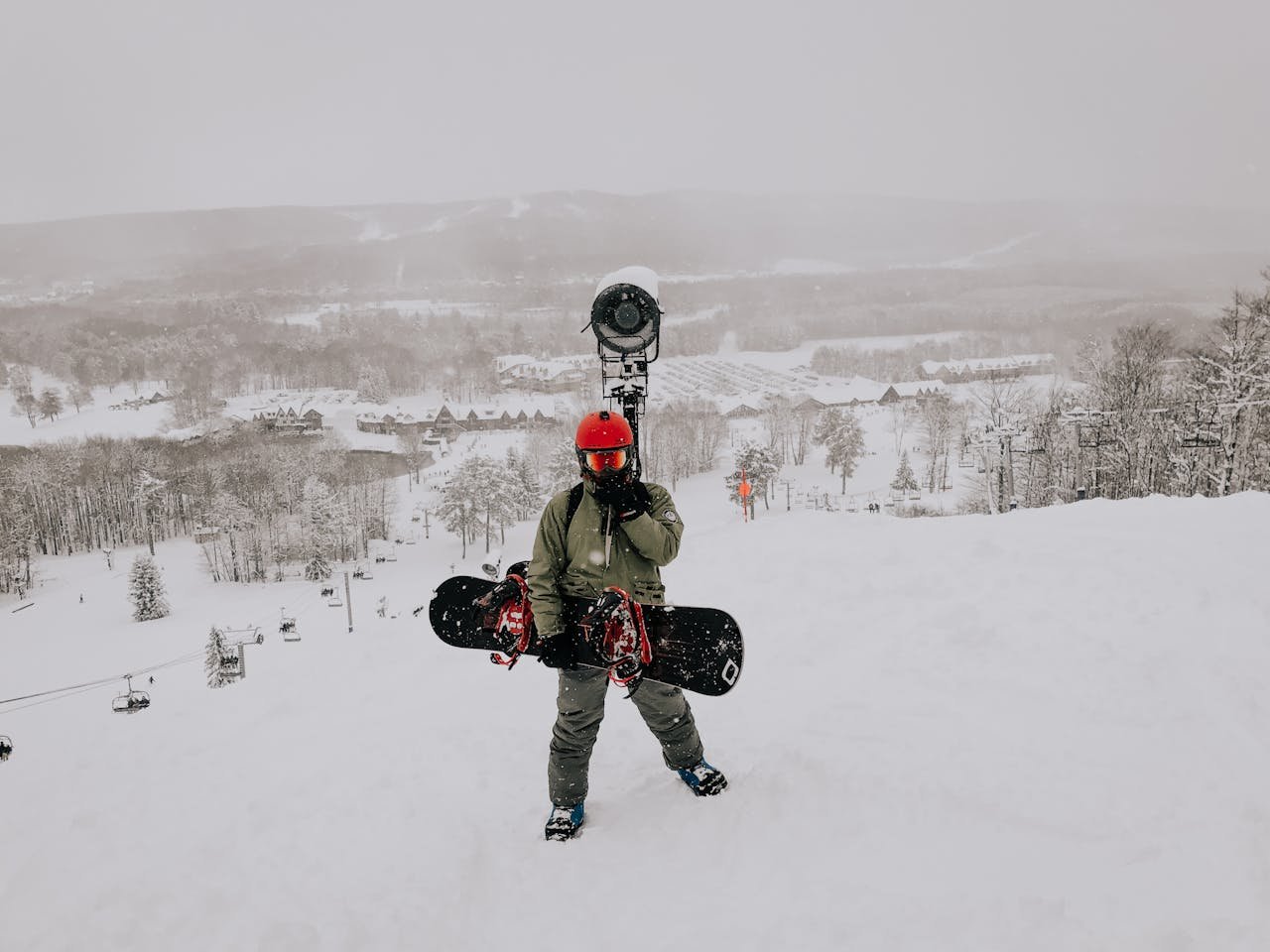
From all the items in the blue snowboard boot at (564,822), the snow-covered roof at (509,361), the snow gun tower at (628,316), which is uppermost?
the snow-covered roof at (509,361)

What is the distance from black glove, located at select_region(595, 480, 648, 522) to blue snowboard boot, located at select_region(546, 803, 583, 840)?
5.95ft

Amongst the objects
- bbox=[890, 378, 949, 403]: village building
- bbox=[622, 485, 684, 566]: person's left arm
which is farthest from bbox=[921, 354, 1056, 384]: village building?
bbox=[622, 485, 684, 566]: person's left arm

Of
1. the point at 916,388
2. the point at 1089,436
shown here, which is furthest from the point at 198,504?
the point at 916,388

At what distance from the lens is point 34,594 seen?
141 feet

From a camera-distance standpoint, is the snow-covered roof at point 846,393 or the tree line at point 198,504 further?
the snow-covered roof at point 846,393

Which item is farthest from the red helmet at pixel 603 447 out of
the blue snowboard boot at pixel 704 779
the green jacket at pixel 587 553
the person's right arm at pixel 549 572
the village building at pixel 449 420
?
the village building at pixel 449 420

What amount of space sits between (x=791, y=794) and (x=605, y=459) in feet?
7.54

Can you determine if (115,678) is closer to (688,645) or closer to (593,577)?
(593,577)

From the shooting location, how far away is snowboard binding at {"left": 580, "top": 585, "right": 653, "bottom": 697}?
3541 millimetres

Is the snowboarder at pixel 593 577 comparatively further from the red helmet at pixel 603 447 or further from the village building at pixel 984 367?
the village building at pixel 984 367

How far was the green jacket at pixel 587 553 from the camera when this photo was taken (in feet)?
11.9

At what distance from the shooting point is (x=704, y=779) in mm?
3893

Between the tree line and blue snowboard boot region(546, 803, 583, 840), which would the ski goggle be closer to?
blue snowboard boot region(546, 803, 583, 840)

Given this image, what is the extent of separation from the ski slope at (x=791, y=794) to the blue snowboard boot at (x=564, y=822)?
0.28 feet
